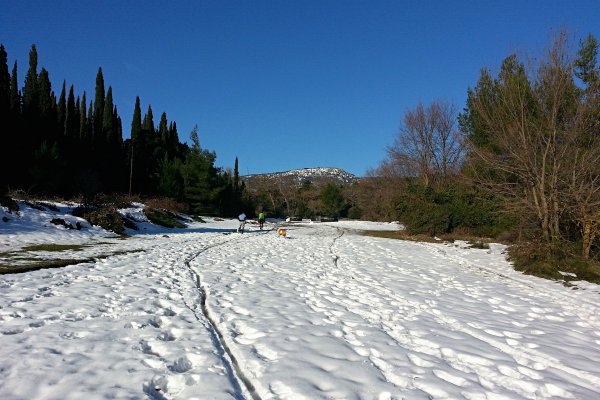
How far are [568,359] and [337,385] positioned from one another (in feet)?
10.1

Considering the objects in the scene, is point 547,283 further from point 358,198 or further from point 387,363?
point 358,198

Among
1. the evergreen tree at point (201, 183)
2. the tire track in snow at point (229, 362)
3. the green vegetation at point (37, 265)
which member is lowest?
the tire track in snow at point (229, 362)

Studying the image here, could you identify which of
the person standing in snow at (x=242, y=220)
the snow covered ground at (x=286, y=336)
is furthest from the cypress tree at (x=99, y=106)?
the snow covered ground at (x=286, y=336)

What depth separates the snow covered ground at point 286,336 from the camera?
3.64 metres

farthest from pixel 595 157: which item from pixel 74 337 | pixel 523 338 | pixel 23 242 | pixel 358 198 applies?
pixel 358 198

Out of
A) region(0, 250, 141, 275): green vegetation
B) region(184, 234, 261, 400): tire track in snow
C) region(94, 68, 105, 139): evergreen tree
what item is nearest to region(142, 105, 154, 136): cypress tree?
region(94, 68, 105, 139): evergreen tree

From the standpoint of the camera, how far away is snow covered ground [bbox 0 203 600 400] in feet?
12.0

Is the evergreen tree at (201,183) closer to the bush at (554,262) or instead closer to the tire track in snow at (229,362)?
the bush at (554,262)

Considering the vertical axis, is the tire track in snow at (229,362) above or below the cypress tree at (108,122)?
below

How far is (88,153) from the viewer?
154 feet

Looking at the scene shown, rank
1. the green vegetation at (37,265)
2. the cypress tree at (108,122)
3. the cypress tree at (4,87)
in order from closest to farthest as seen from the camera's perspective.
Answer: the green vegetation at (37,265) < the cypress tree at (4,87) < the cypress tree at (108,122)

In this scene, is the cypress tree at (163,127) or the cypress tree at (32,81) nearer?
the cypress tree at (32,81)

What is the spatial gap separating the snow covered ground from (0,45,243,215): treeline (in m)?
17.3

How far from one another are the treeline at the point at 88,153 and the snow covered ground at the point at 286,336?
17266mm
